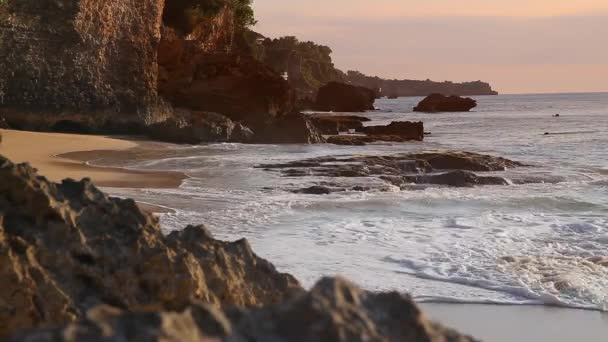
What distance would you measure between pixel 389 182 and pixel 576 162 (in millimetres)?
8434

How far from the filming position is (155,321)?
156 cm

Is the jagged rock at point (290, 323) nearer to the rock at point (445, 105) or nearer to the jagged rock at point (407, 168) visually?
the jagged rock at point (407, 168)

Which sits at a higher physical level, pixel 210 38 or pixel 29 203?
pixel 210 38

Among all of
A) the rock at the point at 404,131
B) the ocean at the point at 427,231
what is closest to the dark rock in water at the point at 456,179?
the ocean at the point at 427,231

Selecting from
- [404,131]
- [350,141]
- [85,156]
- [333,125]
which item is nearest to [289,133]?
[350,141]

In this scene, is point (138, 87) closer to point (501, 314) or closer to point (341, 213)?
point (341, 213)

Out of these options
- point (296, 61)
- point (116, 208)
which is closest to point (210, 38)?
point (116, 208)

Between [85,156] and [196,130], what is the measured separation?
7.16m

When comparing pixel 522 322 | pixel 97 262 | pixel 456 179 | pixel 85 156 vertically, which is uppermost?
pixel 97 262

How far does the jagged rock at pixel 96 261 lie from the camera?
290cm

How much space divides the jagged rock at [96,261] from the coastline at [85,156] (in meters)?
5.49

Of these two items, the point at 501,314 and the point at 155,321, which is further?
A: the point at 501,314

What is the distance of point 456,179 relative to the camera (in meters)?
13.7

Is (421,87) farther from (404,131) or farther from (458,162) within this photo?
(458,162)
